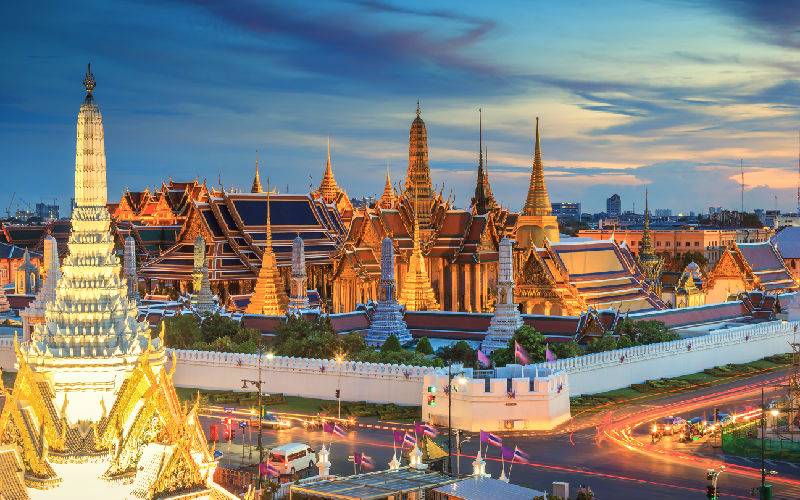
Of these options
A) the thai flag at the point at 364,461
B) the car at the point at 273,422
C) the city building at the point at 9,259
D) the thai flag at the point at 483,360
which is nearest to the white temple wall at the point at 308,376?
the thai flag at the point at 483,360

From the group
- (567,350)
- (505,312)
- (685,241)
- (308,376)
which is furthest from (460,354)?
(685,241)

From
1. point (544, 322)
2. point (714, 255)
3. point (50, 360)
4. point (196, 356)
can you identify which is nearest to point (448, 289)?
point (544, 322)

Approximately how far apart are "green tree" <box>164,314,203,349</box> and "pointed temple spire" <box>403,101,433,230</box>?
2056 centimetres

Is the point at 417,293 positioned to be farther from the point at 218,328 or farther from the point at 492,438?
the point at 492,438

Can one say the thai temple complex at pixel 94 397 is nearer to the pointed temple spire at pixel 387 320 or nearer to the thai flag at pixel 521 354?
the thai flag at pixel 521 354

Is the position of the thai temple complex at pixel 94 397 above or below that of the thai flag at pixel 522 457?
above

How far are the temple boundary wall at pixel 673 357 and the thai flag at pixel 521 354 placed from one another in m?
1.35

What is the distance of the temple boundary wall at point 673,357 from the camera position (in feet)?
134

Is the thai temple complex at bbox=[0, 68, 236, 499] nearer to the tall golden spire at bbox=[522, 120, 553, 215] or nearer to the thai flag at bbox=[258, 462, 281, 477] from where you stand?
the thai flag at bbox=[258, 462, 281, 477]

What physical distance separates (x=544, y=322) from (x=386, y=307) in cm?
648

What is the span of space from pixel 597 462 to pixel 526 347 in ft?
41.5

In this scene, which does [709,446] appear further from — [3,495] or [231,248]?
[231,248]

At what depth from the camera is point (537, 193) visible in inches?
2808

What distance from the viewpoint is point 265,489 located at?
25.4 meters
